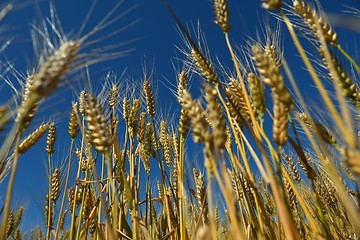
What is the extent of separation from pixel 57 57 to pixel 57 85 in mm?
110

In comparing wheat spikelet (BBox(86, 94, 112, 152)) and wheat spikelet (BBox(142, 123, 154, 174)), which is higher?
wheat spikelet (BBox(86, 94, 112, 152))

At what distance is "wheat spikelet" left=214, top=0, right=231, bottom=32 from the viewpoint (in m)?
1.53

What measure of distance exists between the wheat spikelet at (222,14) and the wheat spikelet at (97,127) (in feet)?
2.37

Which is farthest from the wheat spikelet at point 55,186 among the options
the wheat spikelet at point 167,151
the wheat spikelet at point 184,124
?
the wheat spikelet at point 184,124

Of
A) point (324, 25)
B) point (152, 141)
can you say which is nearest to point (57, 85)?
point (324, 25)

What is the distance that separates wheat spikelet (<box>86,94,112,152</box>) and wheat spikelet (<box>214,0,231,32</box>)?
723 mm

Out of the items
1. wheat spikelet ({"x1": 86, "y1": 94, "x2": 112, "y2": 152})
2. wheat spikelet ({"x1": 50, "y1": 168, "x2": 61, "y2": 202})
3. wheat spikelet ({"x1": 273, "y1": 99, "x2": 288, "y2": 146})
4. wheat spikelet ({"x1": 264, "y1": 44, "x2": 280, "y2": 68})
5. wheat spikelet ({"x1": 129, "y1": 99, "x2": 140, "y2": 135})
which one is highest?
wheat spikelet ({"x1": 264, "y1": 44, "x2": 280, "y2": 68})

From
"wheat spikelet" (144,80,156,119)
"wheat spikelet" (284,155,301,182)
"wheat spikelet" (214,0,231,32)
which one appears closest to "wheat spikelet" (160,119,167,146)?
"wheat spikelet" (144,80,156,119)

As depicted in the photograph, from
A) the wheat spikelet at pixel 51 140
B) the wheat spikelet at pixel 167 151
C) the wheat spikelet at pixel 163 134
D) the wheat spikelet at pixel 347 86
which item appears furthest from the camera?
the wheat spikelet at pixel 163 134

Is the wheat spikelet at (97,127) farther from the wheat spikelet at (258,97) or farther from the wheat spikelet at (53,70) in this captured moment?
the wheat spikelet at (258,97)

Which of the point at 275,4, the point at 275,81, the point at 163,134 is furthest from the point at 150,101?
the point at 275,81

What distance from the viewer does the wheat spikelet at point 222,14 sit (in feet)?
5.02

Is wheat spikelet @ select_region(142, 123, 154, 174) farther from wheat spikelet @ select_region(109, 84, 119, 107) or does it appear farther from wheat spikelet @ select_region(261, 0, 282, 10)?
wheat spikelet @ select_region(261, 0, 282, 10)

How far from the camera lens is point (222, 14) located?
1.57m
